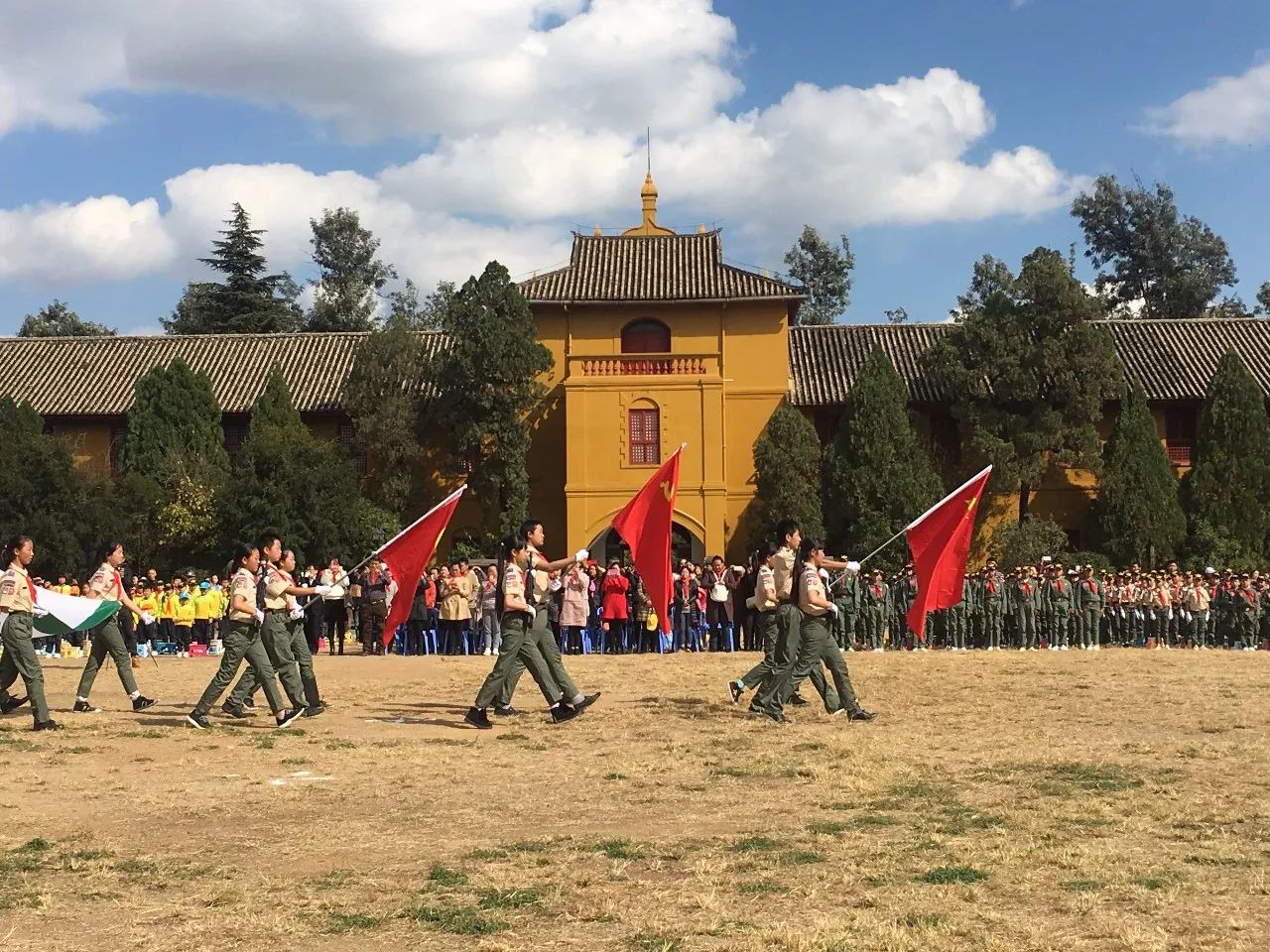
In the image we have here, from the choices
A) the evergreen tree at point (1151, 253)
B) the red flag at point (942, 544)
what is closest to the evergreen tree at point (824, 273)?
the evergreen tree at point (1151, 253)

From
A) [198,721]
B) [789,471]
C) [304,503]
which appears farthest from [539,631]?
[789,471]

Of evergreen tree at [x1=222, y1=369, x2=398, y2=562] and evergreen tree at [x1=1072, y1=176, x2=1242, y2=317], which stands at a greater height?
evergreen tree at [x1=1072, y1=176, x2=1242, y2=317]

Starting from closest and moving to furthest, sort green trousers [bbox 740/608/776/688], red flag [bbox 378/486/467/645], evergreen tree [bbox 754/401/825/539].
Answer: green trousers [bbox 740/608/776/688]
red flag [bbox 378/486/467/645]
evergreen tree [bbox 754/401/825/539]

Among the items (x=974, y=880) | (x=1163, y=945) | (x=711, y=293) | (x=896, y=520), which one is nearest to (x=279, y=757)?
(x=974, y=880)

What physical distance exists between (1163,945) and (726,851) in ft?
8.32

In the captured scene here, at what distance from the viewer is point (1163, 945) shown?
19.6ft

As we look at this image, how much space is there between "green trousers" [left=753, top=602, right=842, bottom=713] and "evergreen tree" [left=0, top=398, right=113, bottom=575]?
83.5ft

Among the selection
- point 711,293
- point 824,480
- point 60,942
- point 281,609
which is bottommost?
point 60,942

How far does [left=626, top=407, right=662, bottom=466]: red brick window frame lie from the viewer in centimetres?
3859

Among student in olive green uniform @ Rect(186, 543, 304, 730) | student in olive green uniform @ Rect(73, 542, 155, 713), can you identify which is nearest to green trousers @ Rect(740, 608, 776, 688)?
student in olive green uniform @ Rect(186, 543, 304, 730)

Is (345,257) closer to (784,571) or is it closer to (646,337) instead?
(646,337)

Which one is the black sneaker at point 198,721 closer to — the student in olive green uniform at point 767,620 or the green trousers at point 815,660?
the student in olive green uniform at point 767,620

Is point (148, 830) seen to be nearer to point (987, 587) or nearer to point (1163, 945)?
point (1163, 945)

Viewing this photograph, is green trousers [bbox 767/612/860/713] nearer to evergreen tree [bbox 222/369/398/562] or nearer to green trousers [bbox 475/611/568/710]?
green trousers [bbox 475/611/568/710]
